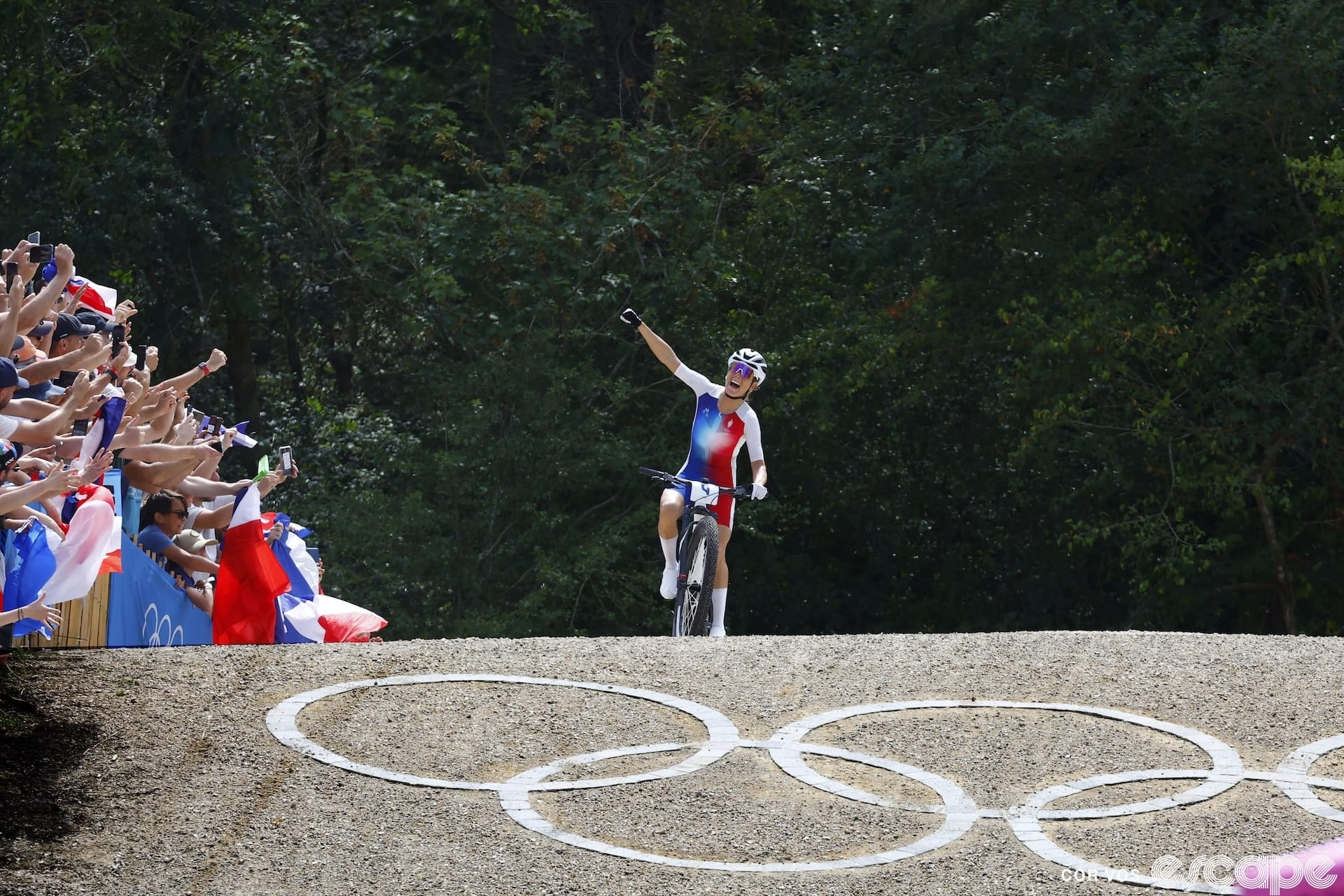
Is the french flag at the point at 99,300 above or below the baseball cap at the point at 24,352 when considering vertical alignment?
above

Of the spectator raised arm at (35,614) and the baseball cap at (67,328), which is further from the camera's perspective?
the baseball cap at (67,328)

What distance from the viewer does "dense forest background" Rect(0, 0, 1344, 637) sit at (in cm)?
2016

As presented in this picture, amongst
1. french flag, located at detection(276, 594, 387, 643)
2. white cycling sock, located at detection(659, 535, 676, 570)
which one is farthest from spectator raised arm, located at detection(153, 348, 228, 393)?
white cycling sock, located at detection(659, 535, 676, 570)

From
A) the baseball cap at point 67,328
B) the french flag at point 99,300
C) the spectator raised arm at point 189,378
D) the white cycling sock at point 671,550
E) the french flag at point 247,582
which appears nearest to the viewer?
the baseball cap at point 67,328

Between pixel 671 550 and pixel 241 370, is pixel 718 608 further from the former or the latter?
pixel 241 370

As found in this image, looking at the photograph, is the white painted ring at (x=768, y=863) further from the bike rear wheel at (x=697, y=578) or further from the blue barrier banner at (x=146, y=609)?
the bike rear wheel at (x=697, y=578)

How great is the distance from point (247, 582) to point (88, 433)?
202cm

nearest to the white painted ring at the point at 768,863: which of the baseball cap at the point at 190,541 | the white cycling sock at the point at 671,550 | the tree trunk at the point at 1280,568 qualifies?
the baseball cap at the point at 190,541

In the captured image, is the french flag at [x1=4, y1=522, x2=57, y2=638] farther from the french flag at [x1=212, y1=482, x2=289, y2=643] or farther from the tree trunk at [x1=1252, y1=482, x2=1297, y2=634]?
the tree trunk at [x1=1252, y1=482, x2=1297, y2=634]

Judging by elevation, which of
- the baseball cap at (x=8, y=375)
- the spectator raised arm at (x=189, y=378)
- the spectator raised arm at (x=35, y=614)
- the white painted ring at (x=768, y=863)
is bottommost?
the white painted ring at (x=768, y=863)

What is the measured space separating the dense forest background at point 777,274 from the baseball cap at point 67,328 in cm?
1136

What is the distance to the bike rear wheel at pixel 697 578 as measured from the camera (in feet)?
37.8

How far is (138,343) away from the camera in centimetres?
2366

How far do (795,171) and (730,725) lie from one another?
14685 millimetres
